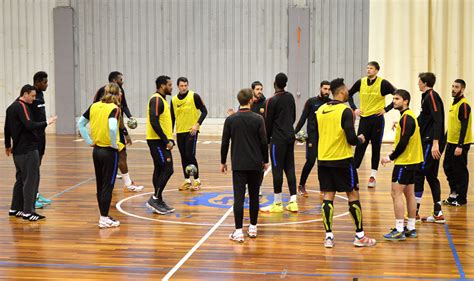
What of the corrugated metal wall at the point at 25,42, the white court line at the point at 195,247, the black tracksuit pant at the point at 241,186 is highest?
the corrugated metal wall at the point at 25,42

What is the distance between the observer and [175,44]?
22.1m

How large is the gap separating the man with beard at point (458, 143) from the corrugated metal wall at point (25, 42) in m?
14.5

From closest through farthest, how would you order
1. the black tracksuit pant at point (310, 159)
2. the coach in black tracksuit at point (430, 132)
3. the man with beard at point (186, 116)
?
the coach in black tracksuit at point (430, 132) → the black tracksuit pant at point (310, 159) → the man with beard at point (186, 116)

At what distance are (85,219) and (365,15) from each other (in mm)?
13258

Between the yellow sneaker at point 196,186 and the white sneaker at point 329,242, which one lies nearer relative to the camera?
the white sneaker at point 329,242

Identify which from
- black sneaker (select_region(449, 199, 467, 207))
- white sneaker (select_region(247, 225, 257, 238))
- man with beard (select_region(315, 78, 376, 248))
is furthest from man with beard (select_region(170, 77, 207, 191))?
black sneaker (select_region(449, 199, 467, 207))

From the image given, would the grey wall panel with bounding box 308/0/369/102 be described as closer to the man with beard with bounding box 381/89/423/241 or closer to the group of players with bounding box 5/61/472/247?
the group of players with bounding box 5/61/472/247

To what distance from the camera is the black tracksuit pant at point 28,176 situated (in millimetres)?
9891

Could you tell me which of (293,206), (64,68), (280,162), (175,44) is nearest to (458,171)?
(293,206)

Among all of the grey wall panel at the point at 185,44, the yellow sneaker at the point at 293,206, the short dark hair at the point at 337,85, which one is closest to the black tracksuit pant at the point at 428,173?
the yellow sneaker at the point at 293,206

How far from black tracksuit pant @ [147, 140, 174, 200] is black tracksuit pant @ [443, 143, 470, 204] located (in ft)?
Answer: 13.8

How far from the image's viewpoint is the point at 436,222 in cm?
1006

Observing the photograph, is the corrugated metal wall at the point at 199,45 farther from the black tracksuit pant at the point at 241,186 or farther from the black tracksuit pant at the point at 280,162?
the black tracksuit pant at the point at 241,186

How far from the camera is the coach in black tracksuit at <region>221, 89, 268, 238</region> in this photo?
8.77 metres
